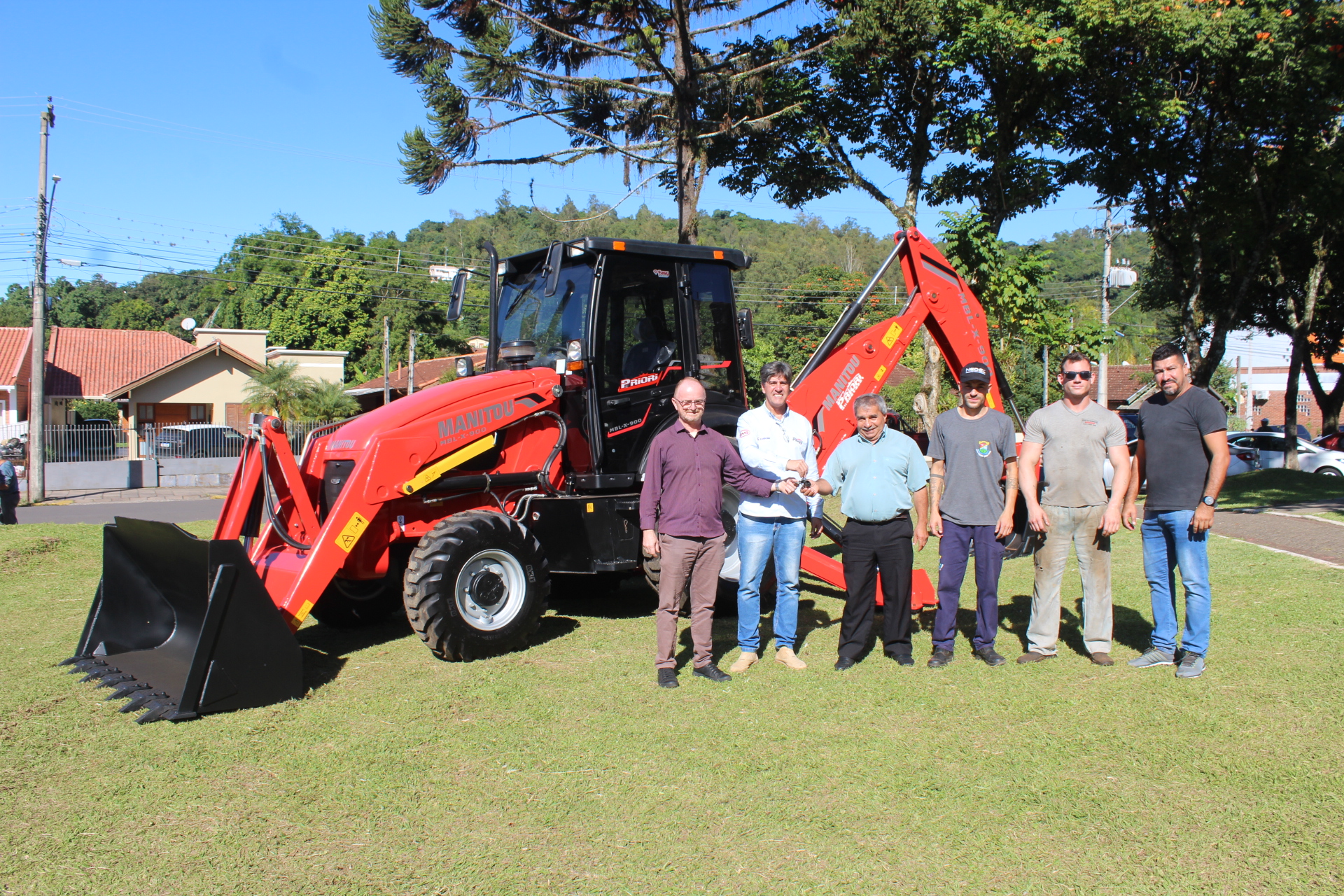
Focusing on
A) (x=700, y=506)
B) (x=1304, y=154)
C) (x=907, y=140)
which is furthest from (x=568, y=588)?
(x=1304, y=154)

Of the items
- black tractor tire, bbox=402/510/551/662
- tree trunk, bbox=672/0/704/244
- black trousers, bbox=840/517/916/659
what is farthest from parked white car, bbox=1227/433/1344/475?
black tractor tire, bbox=402/510/551/662

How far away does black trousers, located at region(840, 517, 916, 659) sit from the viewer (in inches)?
228

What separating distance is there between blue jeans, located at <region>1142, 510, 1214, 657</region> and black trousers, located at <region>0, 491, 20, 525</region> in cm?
1622

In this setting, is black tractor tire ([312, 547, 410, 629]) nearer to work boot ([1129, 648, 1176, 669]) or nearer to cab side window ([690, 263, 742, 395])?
cab side window ([690, 263, 742, 395])

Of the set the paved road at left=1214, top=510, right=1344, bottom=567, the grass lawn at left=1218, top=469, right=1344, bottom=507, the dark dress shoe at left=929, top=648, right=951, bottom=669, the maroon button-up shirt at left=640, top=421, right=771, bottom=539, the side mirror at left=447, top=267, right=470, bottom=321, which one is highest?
the side mirror at left=447, top=267, right=470, bottom=321

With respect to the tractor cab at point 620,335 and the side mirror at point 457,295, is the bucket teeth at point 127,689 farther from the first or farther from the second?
the side mirror at point 457,295

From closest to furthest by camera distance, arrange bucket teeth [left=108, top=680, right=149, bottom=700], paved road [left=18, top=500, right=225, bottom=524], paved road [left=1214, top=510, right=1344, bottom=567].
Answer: bucket teeth [left=108, top=680, right=149, bottom=700]
paved road [left=1214, top=510, right=1344, bottom=567]
paved road [left=18, top=500, right=225, bottom=524]

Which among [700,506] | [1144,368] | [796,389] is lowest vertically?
[700,506]

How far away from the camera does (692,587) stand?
566 cm

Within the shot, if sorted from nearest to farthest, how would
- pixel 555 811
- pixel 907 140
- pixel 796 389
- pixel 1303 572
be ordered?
1. pixel 555 811
2. pixel 796 389
3. pixel 1303 572
4. pixel 907 140

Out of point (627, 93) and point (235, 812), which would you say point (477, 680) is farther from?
point (627, 93)

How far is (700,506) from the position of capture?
18.0 feet

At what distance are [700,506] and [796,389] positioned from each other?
7.40ft

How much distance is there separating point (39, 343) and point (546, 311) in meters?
21.7
